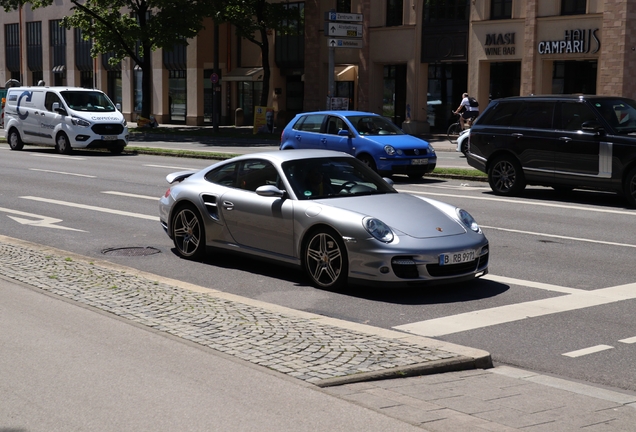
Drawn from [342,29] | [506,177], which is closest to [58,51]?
[342,29]

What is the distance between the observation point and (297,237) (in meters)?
9.66

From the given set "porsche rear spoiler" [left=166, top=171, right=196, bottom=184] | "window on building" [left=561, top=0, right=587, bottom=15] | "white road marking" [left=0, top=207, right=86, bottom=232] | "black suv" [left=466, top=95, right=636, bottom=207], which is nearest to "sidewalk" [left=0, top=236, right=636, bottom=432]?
"porsche rear spoiler" [left=166, top=171, right=196, bottom=184]

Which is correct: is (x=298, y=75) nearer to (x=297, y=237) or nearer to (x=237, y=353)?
(x=297, y=237)

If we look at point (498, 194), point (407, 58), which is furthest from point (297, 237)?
point (407, 58)

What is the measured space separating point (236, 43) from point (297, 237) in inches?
1858

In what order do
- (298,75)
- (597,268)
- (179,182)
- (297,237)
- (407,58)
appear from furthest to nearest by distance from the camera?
(298,75) → (407,58) → (179,182) → (597,268) → (297,237)

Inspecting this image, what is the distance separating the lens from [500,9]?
3866 centimetres

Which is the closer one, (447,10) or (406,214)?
(406,214)

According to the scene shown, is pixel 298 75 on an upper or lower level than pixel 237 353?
upper

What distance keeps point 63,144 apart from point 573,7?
20.4m

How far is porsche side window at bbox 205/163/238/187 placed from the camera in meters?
10.8

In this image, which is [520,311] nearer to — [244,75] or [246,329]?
[246,329]

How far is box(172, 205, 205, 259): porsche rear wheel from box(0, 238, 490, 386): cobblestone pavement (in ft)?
3.85

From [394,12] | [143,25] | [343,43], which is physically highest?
[394,12]
